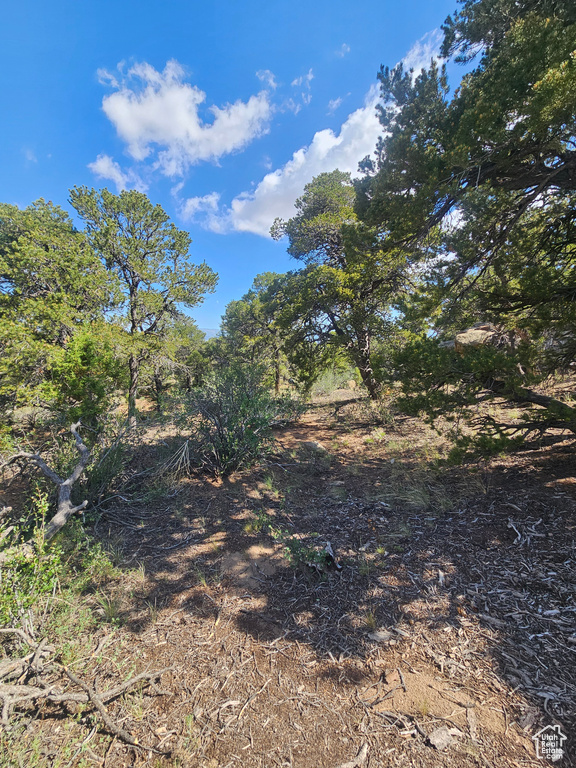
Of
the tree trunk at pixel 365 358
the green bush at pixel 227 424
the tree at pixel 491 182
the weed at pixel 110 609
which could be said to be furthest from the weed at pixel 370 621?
the tree trunk at pixel 365 358

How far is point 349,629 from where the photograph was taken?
2516mm

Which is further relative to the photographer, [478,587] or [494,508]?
[494,508]

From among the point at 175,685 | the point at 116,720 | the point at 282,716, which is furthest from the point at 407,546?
the point at 116,720

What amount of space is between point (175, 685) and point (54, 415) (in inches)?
229

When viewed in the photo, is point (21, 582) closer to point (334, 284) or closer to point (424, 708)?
point (424, 708)

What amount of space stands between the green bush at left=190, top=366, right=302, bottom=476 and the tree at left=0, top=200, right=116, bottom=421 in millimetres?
2018

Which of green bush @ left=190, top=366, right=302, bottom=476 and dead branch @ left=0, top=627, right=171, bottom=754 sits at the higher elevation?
green bush @ left=190, top=366, right=302, bottom=476

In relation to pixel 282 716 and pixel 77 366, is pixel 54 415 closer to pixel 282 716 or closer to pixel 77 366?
pixel 77 366

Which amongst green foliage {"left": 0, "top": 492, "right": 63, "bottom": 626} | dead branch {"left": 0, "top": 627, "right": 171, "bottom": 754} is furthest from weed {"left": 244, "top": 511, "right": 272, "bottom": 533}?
green foliage {"left": 0, "top": 492, "right": 63, "bottom": 626}

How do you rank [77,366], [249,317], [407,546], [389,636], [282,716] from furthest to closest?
[249,317] → [77,366] → [407,546] → [389,636] → [282,716]

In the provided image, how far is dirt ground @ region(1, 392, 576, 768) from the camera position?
1.76 metres

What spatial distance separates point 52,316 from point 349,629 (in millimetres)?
10151

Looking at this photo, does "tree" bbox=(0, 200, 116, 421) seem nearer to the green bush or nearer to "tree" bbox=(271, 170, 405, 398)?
the green bush

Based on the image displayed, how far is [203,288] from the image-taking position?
1460cm
